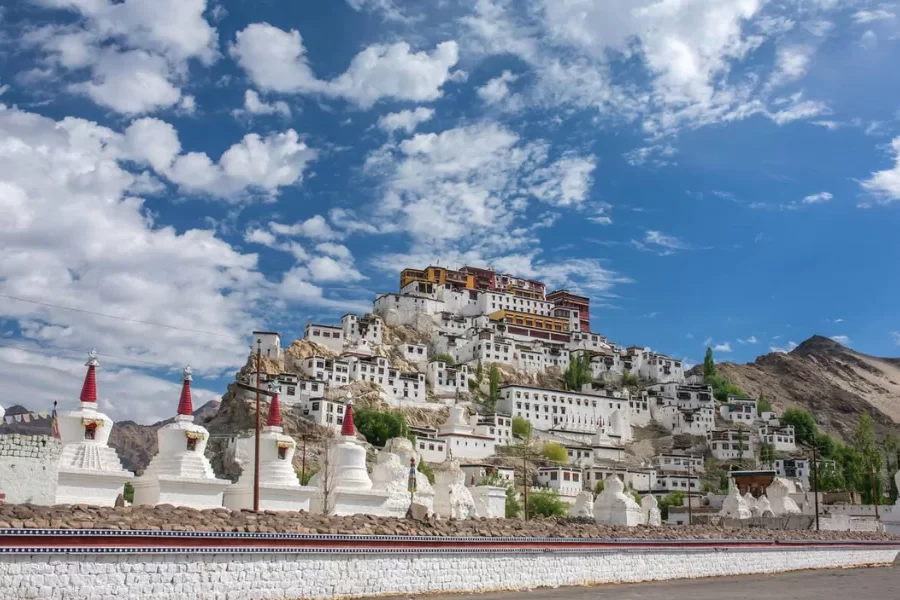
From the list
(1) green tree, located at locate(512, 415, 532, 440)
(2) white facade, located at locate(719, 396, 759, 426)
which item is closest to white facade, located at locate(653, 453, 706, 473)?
(2) white facade, located at locate(719, 396, 759, 426)

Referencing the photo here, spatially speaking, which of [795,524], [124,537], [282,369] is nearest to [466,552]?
[124,537]

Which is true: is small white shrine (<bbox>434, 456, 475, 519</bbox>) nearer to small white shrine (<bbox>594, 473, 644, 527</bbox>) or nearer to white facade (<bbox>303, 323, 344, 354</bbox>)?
small white shrine (<bbox>594, 473, 644, 527</bbox>)

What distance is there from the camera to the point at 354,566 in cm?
1798

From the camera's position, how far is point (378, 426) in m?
77.2

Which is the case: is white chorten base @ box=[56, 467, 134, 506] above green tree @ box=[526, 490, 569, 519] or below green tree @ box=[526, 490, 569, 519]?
above

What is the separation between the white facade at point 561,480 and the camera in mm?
77312

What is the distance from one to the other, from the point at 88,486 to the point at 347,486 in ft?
28.6

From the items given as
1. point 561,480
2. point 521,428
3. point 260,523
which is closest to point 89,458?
point 260,523

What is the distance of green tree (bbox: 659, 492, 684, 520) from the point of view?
73812mm

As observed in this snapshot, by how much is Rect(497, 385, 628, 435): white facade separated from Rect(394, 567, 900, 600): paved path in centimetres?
6401

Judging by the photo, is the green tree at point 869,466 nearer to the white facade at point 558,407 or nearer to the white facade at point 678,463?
the white facade at point 678,463

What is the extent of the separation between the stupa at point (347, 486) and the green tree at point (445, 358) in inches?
2767

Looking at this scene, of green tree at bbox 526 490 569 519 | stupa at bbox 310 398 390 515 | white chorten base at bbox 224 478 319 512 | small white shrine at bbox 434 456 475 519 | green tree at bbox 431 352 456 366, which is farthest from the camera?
green tree at bbox 431 352 456 366

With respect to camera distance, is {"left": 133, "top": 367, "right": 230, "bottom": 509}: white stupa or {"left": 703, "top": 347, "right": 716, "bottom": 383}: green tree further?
{"left": 703, "top": 347, "right": 716, "bottom": 383}: green tree
